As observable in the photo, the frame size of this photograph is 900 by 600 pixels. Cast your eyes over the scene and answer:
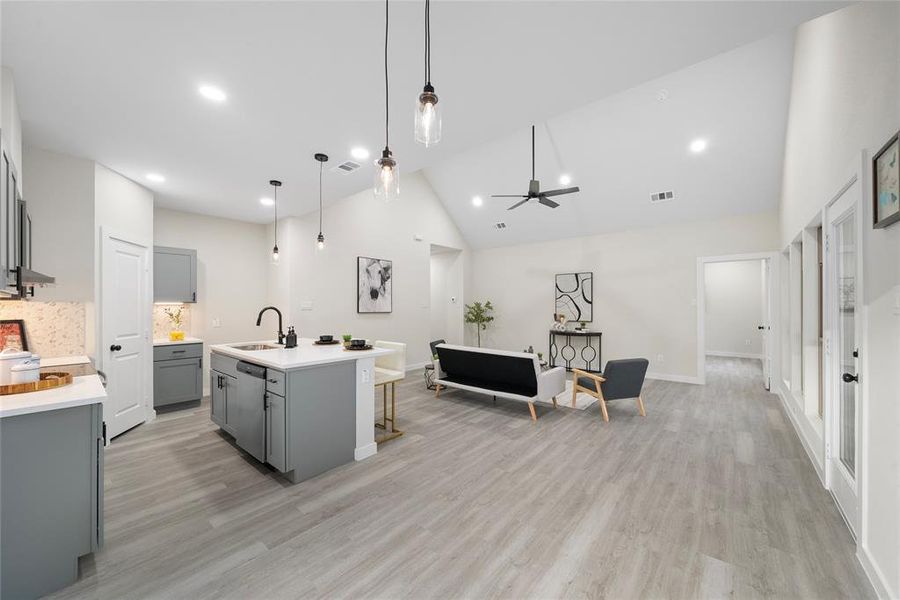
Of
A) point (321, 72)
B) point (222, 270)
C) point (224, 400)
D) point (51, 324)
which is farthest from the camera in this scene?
point (222, 270)

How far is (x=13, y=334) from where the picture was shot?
272cm

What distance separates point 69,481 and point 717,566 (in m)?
Answer: 3.21

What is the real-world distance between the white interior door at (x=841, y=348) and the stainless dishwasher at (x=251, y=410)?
3943mm

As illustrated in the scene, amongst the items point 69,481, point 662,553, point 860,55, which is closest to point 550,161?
point 860,55

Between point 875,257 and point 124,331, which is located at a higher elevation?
point 875,257

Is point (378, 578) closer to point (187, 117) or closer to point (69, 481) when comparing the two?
→ point (69, 481)

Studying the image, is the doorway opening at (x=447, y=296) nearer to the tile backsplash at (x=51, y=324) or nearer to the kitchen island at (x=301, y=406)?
the kitchen island at (x=301, y=406)

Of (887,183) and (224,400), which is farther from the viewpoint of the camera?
(224,400)

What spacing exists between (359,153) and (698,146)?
4.68 meters

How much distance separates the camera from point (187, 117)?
8.50 feet

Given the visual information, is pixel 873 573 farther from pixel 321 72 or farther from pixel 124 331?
pixel 124 331

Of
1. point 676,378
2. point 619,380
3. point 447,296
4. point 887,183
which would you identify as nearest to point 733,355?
point 676,378

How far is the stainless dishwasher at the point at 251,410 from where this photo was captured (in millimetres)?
2846

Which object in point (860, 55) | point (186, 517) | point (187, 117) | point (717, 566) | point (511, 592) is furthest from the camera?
point (187, 117)
